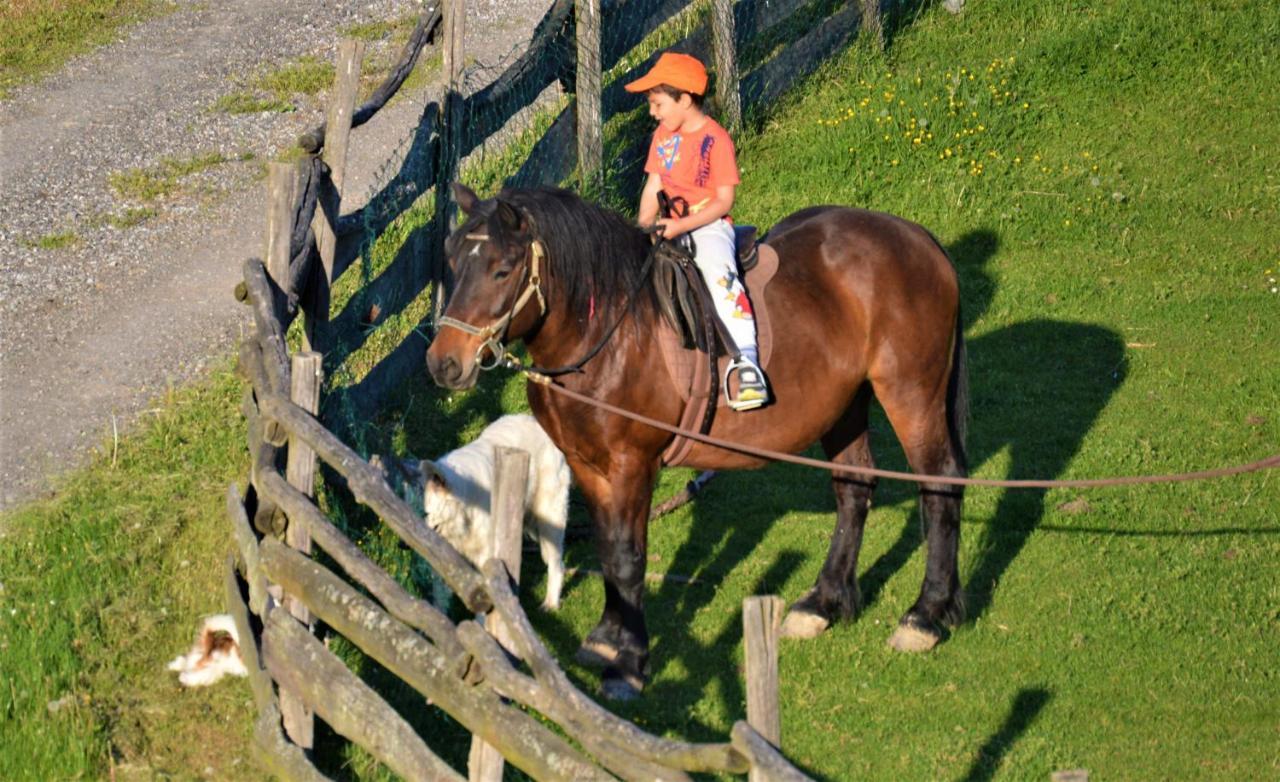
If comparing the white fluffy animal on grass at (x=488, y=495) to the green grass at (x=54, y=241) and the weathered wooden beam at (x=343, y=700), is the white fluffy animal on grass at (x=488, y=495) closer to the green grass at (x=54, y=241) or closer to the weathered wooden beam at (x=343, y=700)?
the weathered wooden beam at (x=343, y=700)

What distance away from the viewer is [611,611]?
7199 mm

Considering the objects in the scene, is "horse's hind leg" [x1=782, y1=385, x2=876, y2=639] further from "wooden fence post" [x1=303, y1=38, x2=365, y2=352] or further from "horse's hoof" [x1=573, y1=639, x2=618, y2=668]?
"wooden fence post" [x1=303, y1=38, x2=365, y2=352]

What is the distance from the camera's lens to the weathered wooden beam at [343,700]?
5336 millimetres

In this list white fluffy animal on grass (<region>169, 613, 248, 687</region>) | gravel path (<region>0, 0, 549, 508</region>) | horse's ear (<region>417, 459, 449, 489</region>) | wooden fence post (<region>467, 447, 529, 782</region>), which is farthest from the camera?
gravel path (<region>0, 0, 549, 508</region>)

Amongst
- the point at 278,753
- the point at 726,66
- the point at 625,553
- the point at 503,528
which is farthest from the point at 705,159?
the point at 726,66

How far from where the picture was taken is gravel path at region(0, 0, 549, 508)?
9211 mm

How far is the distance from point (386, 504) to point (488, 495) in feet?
6.79

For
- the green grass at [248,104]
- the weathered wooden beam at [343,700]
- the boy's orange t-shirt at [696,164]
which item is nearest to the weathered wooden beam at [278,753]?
the weathered wooden beam at [343,700]

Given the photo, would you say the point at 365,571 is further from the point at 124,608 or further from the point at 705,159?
the point at 705,159

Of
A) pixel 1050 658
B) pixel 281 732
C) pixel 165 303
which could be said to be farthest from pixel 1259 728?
pixel 165 303

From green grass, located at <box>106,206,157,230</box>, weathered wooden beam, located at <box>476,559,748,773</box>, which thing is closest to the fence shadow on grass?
weathered wooden beam, located at <box>476,559,748,773</box>

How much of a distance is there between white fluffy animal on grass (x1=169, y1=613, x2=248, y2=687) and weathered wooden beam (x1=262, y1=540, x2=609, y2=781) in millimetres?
592

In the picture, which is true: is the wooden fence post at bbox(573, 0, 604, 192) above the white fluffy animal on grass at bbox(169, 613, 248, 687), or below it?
above

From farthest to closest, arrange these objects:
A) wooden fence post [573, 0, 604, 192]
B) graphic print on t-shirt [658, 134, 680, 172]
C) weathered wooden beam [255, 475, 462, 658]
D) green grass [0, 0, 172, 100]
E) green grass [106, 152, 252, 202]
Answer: green grass [0, 0, 172, 100]
green grass [106, 152, 252, 202]
wooden fence post [573, 0, 604, 192]
graphic print on t-shirt [658, 134, 680, 172]
weathered wooden beam [255, 475, 462, 658]
